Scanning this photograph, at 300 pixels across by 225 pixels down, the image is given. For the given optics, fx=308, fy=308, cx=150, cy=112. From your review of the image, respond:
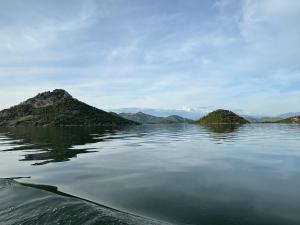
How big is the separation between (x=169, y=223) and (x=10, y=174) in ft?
59.3

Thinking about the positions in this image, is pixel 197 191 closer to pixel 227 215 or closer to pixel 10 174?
pixel 227 215

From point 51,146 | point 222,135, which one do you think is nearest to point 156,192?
point 51,146

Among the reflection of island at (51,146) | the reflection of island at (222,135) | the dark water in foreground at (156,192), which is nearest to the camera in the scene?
the dark water in foreground at (156,192)

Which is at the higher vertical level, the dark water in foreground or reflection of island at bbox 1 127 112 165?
reflection of island at bbox 1 127 112 165

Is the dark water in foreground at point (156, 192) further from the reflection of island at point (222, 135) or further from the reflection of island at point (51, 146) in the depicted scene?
the reflection of island at point (222, 135)

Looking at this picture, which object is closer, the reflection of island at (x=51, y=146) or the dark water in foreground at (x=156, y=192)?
the dark water in foreground at (x=156, y=192)

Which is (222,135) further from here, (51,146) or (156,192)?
(156,192)

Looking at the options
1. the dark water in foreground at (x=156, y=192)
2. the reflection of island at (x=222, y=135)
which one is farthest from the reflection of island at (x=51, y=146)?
the reflection of island at (x=222, y=135)

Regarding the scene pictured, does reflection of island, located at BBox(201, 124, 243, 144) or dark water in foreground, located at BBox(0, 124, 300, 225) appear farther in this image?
reflection of island, located at BBox(201, 124, 243, 144)

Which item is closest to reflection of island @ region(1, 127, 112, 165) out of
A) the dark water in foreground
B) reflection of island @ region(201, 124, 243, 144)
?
the dark water in foreground

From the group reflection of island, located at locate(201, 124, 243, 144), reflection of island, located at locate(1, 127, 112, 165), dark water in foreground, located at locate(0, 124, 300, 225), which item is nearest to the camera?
dark water in foreground, located at locate(0, 124, 300, 225)

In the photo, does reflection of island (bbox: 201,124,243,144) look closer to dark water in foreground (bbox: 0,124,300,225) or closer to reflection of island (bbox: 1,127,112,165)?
reflection of island (bbox: 1,127,112,165)

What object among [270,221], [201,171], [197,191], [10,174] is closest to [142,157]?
[201,171]

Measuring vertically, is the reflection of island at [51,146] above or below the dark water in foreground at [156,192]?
above
